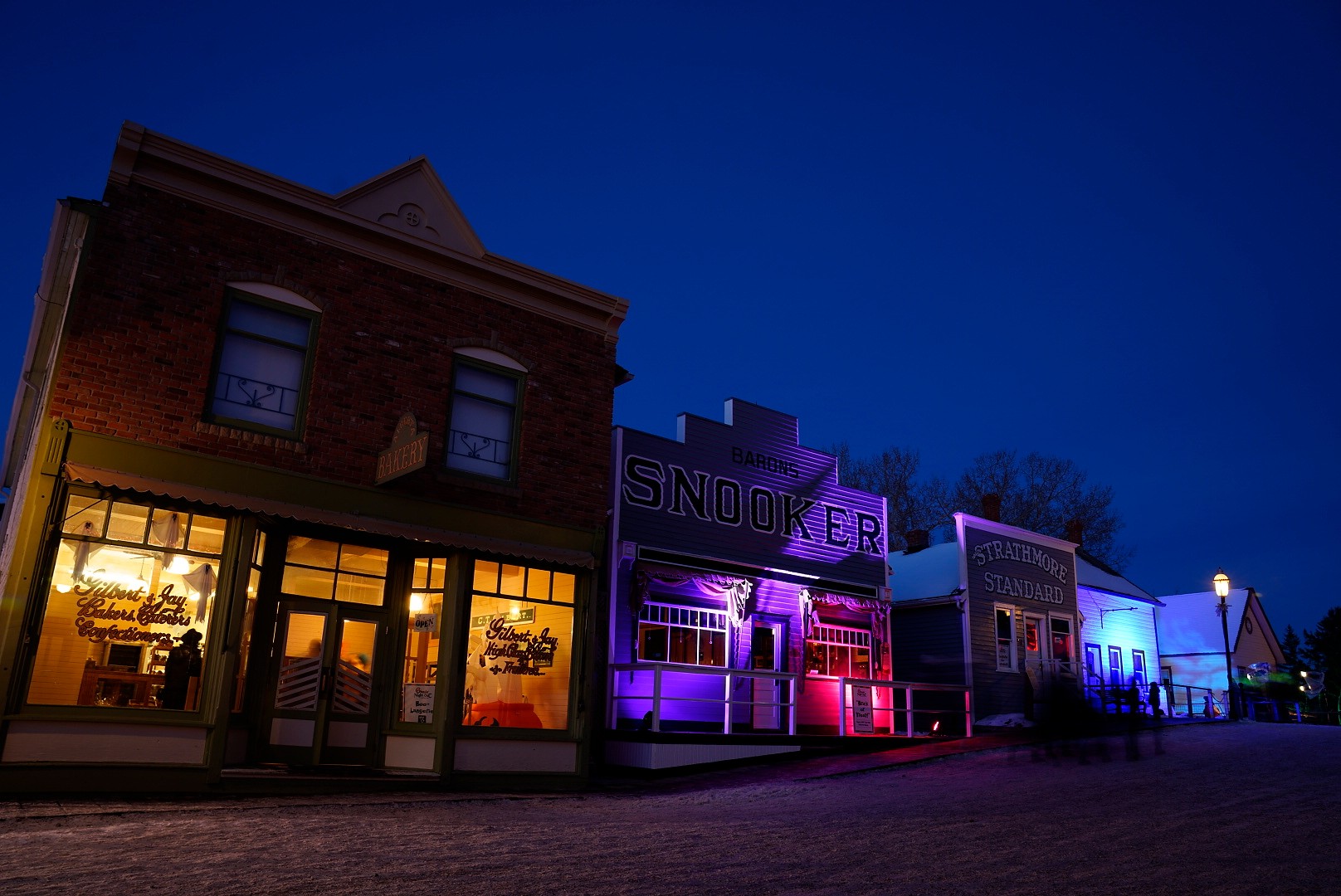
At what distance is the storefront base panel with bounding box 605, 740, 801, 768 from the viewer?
16484 mm

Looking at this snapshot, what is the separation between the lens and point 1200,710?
116 feet

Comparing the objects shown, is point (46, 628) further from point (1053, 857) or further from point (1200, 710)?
point (1200, 710)

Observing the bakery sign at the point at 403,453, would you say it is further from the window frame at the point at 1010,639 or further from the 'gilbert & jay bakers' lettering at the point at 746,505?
the window frame at the point at 1010,639

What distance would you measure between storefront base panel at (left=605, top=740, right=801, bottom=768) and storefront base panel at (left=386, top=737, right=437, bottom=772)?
4306 millimetres

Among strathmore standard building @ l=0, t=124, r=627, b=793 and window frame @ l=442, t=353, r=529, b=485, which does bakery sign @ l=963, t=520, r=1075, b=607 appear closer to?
strathmore standard building @ l=0, t=124, r=627, b=793

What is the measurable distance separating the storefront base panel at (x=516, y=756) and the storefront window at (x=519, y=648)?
0.89 ft

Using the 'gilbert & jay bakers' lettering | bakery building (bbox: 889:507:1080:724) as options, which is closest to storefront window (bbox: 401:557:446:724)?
the 'gilbert & jay bakers' lettering

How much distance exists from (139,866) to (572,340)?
10.5m

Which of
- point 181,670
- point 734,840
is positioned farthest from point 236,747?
point 734,840

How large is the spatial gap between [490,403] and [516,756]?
5.21 metres

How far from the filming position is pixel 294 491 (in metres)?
12.7

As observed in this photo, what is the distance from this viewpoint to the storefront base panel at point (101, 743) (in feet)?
34.0

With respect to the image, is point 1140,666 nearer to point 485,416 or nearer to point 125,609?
point 485,416

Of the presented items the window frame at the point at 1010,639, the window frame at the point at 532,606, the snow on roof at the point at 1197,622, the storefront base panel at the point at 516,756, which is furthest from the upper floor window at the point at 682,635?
the snow on roof at the point at 1197,622
